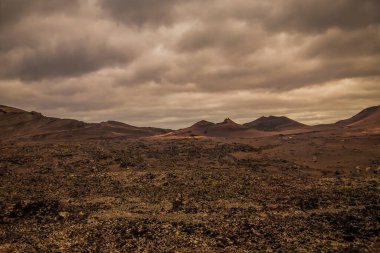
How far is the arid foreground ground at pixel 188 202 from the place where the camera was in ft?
47.8

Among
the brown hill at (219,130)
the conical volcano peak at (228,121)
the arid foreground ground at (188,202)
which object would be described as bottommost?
the arid foreground ground at (188,202)

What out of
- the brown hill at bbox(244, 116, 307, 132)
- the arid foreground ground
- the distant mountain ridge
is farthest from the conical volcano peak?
the arid foreground ground

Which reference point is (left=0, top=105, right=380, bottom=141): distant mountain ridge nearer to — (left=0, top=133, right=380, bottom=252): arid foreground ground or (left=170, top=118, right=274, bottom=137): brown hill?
(left=170, top=118, right=274, bottom=137): brown hill

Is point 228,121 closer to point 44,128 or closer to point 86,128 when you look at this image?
point 86,128

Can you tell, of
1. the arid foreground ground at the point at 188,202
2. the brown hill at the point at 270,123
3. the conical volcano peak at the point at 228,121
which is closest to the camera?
the arid foreground ground at the point at 188,202

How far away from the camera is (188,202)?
2134 centimetres

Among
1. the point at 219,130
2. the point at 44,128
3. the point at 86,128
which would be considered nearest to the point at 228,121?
the point at 219,130

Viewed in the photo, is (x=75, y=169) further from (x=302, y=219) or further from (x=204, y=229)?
(x=302, y=219)

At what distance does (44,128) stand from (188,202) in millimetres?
74966

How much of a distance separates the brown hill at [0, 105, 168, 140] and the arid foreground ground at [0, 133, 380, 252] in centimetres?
3687

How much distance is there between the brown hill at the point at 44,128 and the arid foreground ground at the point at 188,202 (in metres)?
36.9

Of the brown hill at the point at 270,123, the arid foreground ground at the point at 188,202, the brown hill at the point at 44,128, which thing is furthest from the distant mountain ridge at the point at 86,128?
the arid foreground ground at the point at 188,202

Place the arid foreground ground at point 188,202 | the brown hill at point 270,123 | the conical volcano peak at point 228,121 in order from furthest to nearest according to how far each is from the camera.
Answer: the brown hill at point 270,123
the conical volcano peak at point 228,121
the arid foreground ground at point 188,202

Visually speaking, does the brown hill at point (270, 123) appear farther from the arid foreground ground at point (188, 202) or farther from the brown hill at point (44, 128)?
the arid foreground ground at point (188, 202)
